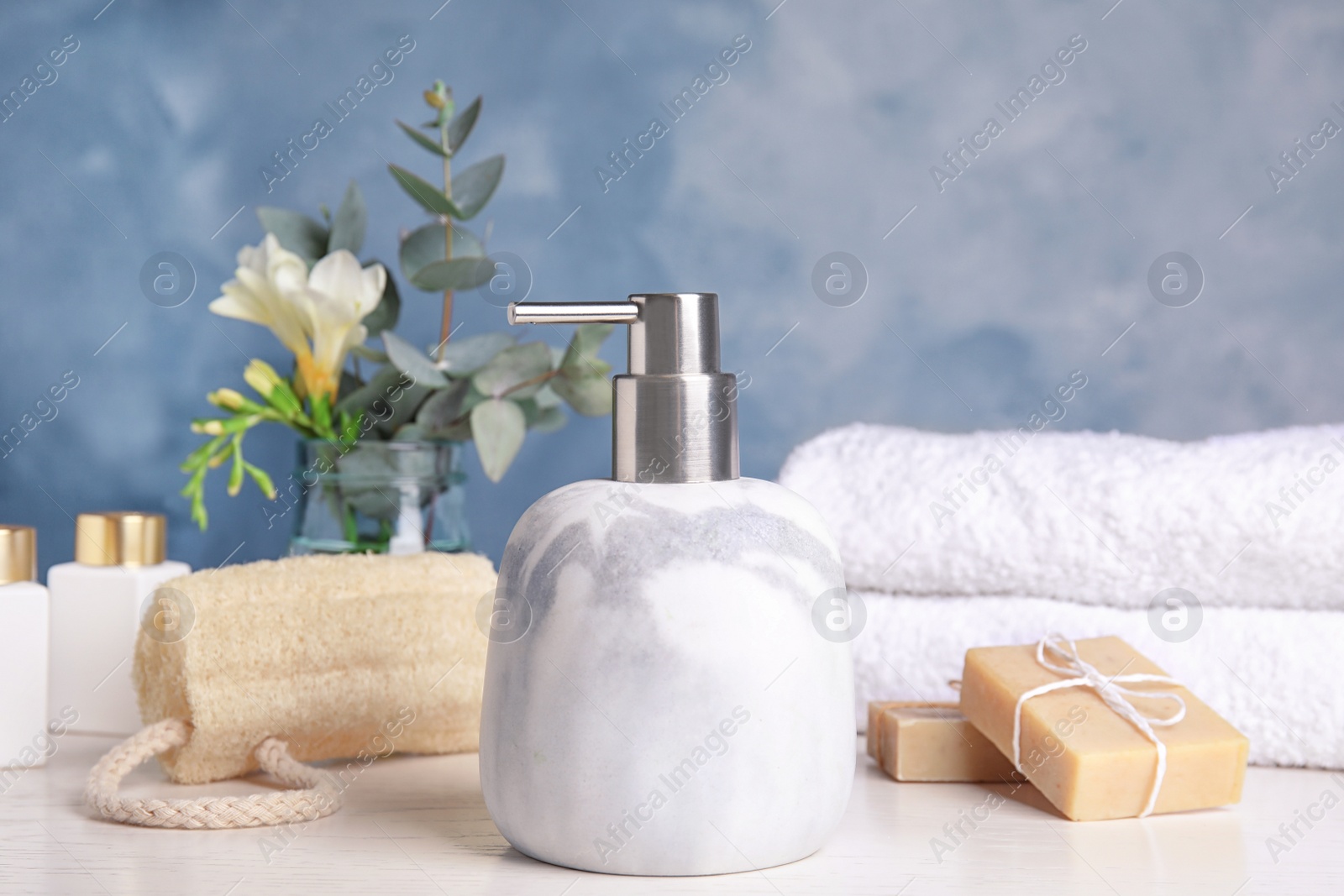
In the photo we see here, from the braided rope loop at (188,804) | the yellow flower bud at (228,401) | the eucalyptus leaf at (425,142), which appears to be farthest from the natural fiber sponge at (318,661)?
the eucalyptus leaf at (425,142)

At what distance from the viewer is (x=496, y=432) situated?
65 cm

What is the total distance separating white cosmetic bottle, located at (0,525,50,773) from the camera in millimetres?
562

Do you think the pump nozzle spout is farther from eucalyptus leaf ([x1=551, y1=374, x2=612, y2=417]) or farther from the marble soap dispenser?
eucalyptus leaf ([x1=551, y1=374, x2=612, y2=417])

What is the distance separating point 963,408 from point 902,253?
103 mm

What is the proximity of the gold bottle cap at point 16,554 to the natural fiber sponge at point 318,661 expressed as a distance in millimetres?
90

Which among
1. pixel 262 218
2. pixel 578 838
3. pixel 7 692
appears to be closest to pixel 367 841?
pixel 578 838

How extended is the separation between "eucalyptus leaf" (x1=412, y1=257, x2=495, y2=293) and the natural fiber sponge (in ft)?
0.57

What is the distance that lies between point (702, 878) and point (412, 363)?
0.36 metres

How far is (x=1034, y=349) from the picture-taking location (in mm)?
713

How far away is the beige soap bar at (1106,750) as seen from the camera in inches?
18.5

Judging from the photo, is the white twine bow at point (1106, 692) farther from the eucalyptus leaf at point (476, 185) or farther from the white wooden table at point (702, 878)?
the eucalyptus leaf at point (476, 185)

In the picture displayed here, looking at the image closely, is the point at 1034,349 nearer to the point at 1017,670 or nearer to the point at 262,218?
the point at 1017,670

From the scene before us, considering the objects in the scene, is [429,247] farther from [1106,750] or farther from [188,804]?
[1106,750]

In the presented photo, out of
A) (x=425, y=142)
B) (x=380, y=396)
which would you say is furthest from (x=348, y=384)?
(x=425, y=142)
